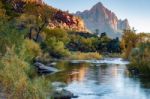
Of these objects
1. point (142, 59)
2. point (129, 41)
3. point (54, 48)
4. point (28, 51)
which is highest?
point (129, 41)

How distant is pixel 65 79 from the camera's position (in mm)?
42719

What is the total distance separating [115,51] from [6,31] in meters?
105

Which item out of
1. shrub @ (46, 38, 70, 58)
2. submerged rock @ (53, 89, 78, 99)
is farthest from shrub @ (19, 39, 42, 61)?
shrub @ (46, 38, 70, 58)

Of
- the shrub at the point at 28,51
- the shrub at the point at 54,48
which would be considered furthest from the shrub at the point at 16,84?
the shrub at the point at 54,48

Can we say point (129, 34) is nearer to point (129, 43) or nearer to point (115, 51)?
point (129, 43)

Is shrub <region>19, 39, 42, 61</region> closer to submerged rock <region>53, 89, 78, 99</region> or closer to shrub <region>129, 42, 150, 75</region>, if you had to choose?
submerged rock <region>53, 89, 78, 99</region>

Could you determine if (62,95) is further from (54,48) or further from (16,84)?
(54,48)

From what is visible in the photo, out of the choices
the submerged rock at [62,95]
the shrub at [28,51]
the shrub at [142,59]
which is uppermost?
the shrub at [28,51]

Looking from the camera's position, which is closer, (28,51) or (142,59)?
(28,51)

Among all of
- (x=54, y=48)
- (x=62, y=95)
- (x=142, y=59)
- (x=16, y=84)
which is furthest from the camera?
(x=54, y=48)

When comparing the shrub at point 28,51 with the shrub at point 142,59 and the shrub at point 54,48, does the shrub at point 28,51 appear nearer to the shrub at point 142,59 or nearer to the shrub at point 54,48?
the shrub at point 142,59

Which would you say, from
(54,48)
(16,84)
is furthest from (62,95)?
(54,48)

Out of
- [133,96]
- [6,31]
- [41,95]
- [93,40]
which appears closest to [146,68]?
[133,96]

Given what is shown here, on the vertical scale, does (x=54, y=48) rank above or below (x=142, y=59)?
above
